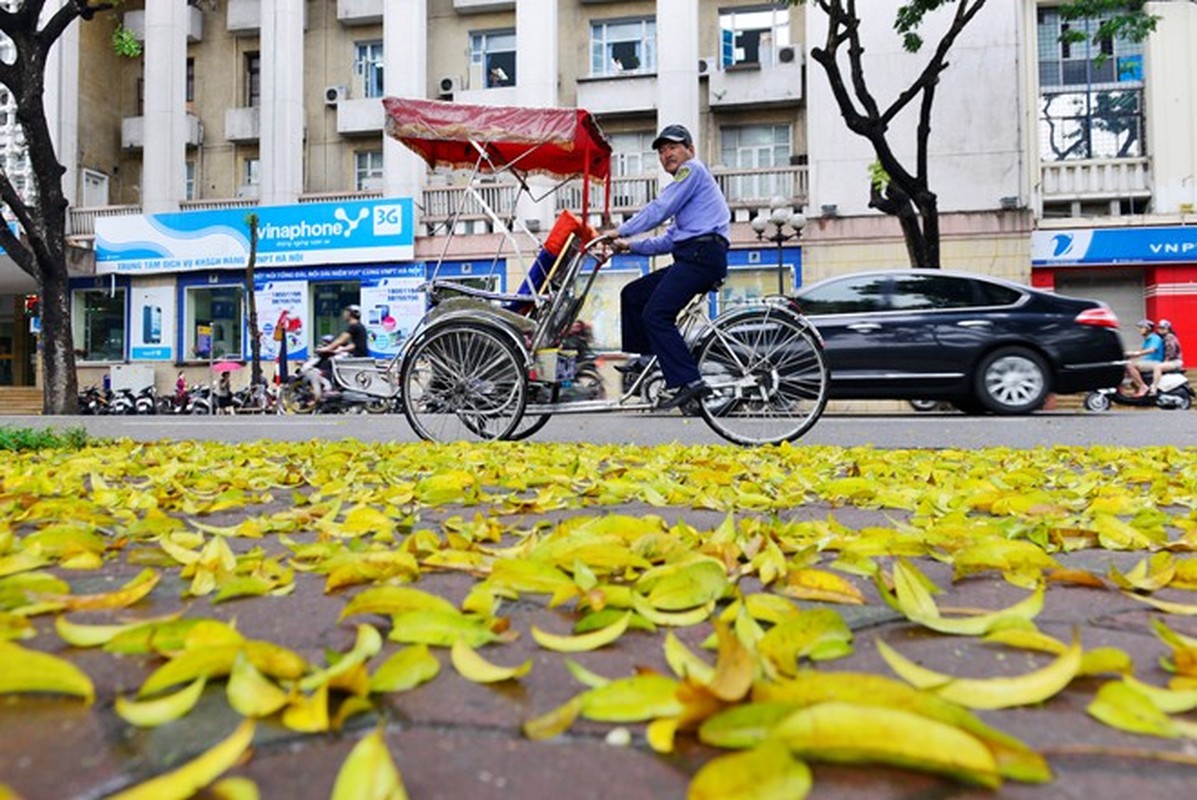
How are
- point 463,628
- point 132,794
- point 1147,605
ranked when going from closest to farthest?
point 132,794 < point 463,628 < point 1147,605

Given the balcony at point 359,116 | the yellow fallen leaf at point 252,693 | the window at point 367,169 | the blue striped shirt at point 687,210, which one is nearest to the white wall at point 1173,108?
the balcony at point 359,116

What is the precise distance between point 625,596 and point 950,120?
2043 centimetres

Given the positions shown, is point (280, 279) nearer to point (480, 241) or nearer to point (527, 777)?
point (480, 241)

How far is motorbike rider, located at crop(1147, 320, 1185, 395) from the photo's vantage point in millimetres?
14906

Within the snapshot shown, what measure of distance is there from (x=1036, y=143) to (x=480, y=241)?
13.0 metres

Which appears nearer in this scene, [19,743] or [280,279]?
[19,743]

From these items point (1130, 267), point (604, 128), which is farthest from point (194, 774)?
point (604, 128)

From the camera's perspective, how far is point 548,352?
5637 millimetres

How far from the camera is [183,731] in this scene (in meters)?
0.93

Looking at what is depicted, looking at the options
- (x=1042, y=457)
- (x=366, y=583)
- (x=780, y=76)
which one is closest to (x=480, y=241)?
(x=780, y=76)

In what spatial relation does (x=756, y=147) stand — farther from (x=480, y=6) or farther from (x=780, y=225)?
(x=480, y=6)

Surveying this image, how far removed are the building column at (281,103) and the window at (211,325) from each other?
2.95m

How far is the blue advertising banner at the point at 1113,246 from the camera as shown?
61.5ft

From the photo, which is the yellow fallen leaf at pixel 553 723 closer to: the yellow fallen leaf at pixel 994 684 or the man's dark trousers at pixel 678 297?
the yellow fallen leaf at pixel 994 684
